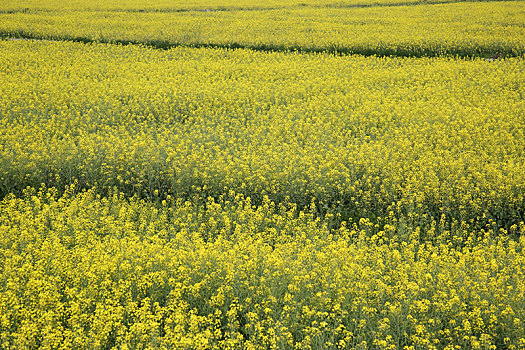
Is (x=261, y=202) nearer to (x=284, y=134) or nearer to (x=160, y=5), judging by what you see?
(x=284, y=134)

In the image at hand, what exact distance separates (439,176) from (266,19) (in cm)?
2542

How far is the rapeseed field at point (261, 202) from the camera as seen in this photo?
15.3 feet

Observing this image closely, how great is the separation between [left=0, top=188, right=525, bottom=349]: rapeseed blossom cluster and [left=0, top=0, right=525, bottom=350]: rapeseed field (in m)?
0.03

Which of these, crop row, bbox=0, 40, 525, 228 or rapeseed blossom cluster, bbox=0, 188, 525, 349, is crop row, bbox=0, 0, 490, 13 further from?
rapeseed blossom cluster, bbox=0, 188, 525, 349

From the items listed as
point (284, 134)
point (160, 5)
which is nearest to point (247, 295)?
point (284, 134)

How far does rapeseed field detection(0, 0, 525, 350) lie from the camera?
184 inches

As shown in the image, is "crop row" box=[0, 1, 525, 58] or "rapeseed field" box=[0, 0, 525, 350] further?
"crop row" box=[0, 1, 525, 58]

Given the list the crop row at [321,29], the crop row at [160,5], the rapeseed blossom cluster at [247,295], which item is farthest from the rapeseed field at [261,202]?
the crop row at [160,5]

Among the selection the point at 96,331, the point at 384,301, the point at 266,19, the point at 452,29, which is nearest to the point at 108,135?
the point at 96,331

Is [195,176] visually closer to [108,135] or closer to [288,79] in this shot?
[108,135]

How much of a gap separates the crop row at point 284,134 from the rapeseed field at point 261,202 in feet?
0.19

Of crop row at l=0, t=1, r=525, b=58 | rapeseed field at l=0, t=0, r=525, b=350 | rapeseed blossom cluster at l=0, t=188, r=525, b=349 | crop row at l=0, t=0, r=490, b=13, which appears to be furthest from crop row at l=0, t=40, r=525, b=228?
crop row at l=0, t=0, r=490, b=13

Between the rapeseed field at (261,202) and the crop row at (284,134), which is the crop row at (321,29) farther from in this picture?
the crop row at (284,134)

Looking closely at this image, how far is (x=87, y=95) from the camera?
13.6 m
